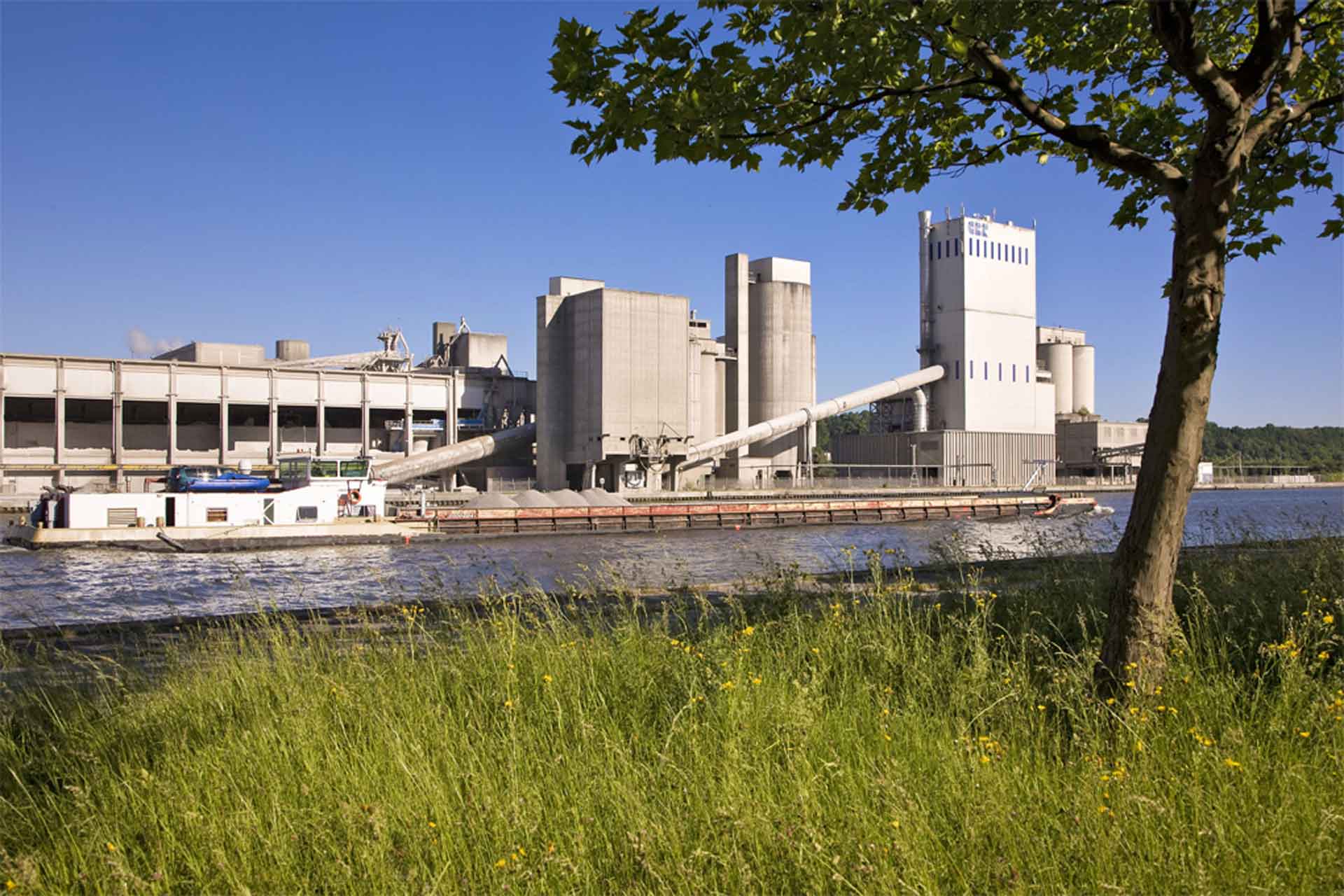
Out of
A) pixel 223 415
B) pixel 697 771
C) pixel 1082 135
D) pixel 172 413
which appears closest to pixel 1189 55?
pixel 1082 135

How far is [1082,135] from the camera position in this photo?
6.51 metres

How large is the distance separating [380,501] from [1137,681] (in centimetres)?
4140

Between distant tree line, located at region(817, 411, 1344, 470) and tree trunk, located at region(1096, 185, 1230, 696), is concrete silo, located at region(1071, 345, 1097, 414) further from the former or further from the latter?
tree trunk, located at region(1096, 185, 1230, 696)

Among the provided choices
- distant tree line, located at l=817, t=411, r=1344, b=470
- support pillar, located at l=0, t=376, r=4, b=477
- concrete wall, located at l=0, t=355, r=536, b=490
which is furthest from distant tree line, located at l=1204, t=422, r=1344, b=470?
support pillar, located at l=0, t=376, r=4, b=477

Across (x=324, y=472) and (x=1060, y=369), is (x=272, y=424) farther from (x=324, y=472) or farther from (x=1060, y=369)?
(x=1060, y=369)

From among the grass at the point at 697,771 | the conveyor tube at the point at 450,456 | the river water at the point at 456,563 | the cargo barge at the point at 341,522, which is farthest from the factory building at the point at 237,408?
the grass at the point at 697,771

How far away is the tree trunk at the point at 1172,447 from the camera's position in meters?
5.80

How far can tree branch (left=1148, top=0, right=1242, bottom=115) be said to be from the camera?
5945 mm

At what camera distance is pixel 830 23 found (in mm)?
6191

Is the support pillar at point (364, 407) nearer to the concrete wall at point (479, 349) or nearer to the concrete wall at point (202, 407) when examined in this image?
the concrete wall at point (202, 407)

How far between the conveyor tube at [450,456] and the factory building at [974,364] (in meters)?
37.3

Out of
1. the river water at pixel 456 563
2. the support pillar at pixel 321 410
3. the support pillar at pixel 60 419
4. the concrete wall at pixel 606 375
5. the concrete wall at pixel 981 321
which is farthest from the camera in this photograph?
the concrete wall at pixel 981 321

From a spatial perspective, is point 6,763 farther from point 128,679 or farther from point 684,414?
point 684,414

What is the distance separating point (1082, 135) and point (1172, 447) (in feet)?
A: 6.97
